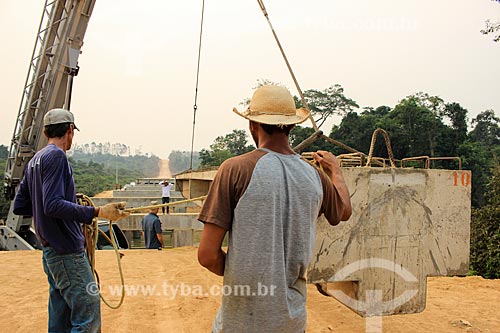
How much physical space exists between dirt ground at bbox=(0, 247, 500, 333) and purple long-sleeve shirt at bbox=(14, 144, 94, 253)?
6.90 ft

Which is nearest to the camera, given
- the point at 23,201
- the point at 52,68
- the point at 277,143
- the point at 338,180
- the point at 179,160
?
the point at 277,143

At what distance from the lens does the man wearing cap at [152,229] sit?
8906mm

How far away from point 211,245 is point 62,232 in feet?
4.72

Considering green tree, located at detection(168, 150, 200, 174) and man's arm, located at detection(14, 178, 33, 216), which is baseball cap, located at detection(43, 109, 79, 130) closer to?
man's arm, located at detection(14, 178, 33, 216)

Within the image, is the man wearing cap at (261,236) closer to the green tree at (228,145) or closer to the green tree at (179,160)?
the green tree at (228,145)

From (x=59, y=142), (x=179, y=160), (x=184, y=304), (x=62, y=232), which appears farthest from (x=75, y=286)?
(x=179, y=160)

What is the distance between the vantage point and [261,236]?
5.91 feet

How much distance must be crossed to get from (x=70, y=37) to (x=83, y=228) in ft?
23.8

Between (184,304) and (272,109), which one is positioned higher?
(272,109)

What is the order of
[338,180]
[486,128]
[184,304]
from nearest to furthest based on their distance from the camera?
1. [338,180]
2. [184,304]
3. [486,128]

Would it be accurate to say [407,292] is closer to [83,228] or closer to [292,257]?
[292,257]

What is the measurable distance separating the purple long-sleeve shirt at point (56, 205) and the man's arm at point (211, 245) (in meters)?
1.23

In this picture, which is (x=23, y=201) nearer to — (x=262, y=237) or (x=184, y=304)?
(x=262, y=237)

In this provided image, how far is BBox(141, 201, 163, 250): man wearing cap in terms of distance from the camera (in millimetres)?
8906
